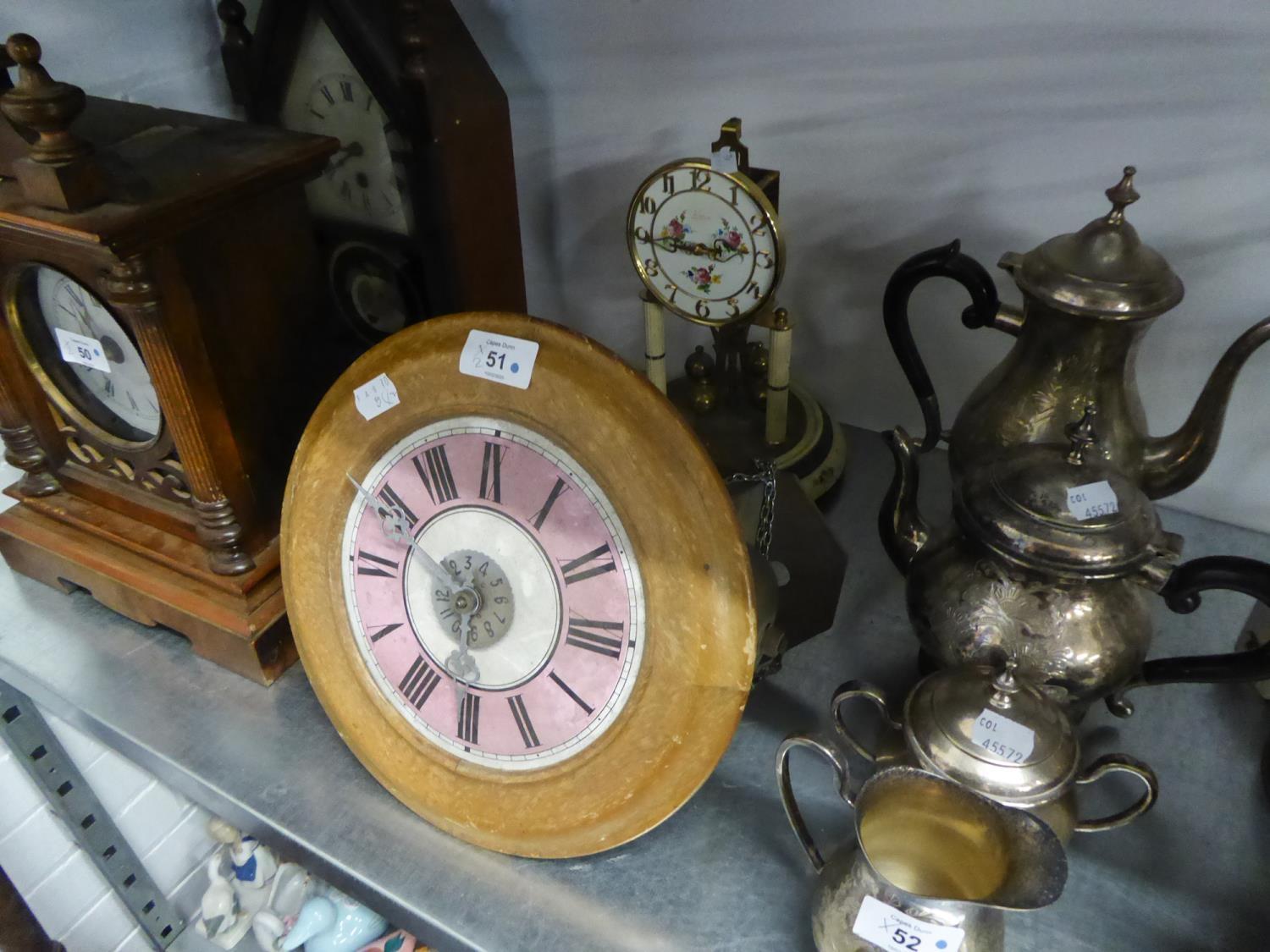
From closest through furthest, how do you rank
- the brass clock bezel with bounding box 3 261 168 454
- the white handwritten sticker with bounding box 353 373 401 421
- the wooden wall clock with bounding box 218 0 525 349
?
the white handwritten sticker with bounding box 353 373 401 421 < the brass clock bezel with bounding box 3 261 168 454 < the wooden wall clock with bounding box 218 0 525 349

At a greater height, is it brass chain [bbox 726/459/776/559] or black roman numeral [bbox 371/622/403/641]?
brass chain [bbox 726/459/776/559]

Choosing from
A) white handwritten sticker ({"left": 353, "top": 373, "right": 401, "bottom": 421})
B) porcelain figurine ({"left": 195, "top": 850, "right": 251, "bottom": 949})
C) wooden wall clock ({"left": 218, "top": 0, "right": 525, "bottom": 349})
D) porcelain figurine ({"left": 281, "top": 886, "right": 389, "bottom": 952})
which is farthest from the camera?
porcelain figurine ({"left": 195, "top": 850, "right": 251, "bottom": 949})

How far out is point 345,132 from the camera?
35.5 inches

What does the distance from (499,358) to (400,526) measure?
0.53ft

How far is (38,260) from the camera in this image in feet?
2.32

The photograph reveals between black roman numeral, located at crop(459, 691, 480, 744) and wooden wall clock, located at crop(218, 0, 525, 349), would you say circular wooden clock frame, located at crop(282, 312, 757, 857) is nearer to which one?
black roman numeral, located at crop(459, 691, 480, 744)

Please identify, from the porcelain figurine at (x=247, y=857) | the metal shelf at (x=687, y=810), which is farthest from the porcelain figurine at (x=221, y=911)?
the metal shelf at (x=687, y=810)

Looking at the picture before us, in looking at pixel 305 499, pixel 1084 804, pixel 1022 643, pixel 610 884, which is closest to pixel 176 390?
pixel 305 499

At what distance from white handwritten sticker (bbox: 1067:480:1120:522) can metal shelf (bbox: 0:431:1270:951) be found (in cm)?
25

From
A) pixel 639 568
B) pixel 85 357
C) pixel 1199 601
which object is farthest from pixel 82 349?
pixel 1199 601

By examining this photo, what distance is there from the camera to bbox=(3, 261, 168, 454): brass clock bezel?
0.71m

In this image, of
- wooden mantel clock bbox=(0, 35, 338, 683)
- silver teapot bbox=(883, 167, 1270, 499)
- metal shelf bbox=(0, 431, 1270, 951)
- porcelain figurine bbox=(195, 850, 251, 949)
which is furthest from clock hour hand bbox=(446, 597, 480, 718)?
porcelain figurine bbox=(195, 850, 251, 949)

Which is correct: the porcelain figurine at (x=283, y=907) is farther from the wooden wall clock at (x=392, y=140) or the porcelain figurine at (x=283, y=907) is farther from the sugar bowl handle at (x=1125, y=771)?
the sugar bowl handle at (x=1125, y=771)

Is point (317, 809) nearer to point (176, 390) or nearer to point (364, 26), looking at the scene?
point (176, 390)
